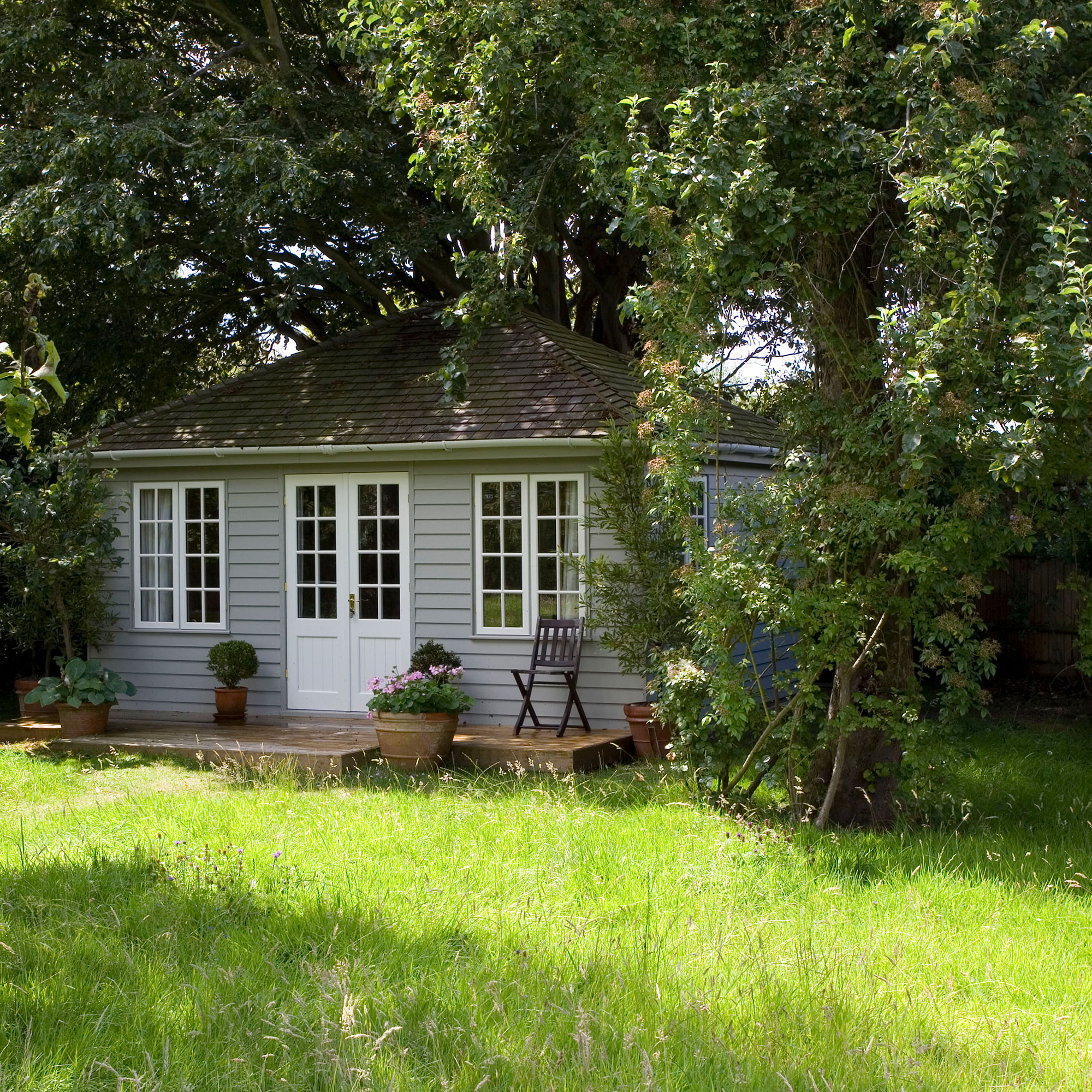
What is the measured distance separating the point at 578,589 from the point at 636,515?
108 cm

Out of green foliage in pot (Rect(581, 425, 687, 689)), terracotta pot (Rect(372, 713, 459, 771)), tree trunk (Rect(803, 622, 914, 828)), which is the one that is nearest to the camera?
tree trunk (Rect(803, 622, 914, 828))

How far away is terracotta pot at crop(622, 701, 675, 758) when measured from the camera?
34.1 ft

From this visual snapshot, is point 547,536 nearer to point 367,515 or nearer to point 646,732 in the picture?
point 367,515

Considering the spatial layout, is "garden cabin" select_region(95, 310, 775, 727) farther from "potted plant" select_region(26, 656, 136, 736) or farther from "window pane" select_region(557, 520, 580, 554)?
"potted plant" select_region(26, 656, 136, 736)

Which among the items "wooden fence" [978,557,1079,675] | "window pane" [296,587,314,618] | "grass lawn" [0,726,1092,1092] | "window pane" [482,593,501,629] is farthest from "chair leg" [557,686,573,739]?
"wooden fence" [978,557,1079,675]

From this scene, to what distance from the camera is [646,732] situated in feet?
34.5

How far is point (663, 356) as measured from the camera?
7371mm

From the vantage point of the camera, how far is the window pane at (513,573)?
1144cm

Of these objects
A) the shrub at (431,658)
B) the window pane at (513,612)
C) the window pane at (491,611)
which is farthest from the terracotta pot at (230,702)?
the window pane at (513,612)

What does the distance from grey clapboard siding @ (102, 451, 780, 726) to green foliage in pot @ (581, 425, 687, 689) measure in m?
0.40

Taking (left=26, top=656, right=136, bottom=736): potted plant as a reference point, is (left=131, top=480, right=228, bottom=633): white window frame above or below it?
above

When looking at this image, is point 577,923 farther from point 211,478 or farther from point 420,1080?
point 211,478

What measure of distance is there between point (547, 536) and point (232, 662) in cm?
341

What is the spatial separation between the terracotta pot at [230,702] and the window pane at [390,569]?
1.66 meters
